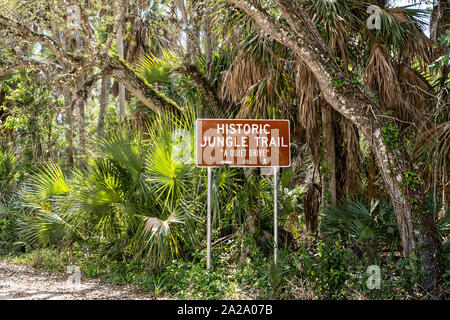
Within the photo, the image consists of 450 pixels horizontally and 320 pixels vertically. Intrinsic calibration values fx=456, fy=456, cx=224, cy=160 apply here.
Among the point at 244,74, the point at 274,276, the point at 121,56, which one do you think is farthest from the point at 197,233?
the point at 121,56

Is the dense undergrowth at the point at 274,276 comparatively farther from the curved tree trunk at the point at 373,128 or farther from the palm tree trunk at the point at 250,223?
the curved tree trunk at the point at 373,128

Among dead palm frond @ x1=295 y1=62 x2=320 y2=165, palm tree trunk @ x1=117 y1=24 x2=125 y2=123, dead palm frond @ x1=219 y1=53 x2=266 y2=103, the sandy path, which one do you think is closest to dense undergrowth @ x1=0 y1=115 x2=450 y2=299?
the sandy path

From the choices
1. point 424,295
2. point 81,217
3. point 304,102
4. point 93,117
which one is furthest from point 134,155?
point 93,117

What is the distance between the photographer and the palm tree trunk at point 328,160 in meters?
9.21

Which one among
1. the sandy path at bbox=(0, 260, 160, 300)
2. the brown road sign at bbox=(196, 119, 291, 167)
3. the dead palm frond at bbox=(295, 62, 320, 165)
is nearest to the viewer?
the sandy path at bbox=(0, 260, 160, 300)

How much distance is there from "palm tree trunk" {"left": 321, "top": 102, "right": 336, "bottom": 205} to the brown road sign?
6.14 ft

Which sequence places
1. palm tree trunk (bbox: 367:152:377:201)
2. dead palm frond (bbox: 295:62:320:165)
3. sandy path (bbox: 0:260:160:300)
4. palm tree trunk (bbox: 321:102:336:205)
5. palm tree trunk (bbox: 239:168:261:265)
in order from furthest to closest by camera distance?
palm tree trunk (bbox: 367:152:377:201) → palm tree trunk (bbox: 321:102:336:205) → dead palm frond (bbox: 295:62:320:165) → palm tree trunk (bbox: 239:168:261:265) → sandy path (bbox: 0:260:160:300)

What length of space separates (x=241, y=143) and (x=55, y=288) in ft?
13.1

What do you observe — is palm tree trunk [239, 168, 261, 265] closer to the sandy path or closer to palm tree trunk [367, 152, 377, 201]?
the sandy path

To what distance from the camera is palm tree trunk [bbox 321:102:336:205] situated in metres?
9.21

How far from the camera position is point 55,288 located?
7715mm

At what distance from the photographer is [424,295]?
620 cm

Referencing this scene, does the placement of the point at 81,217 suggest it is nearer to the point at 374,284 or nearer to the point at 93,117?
the point at 374,284

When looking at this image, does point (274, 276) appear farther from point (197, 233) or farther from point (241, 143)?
point (241, 143)
